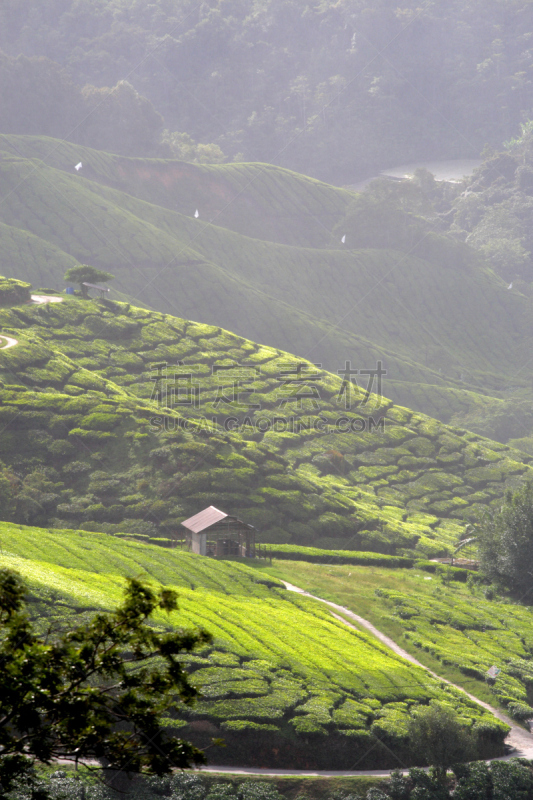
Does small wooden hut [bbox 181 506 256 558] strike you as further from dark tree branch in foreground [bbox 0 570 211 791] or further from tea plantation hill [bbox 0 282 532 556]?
dark tree branch in foreground [bbox 0 570 211 791]

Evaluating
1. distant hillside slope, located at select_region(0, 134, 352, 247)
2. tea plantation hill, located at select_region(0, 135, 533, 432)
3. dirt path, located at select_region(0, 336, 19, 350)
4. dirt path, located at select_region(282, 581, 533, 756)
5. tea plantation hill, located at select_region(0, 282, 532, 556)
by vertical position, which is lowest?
dirt path, located at select_region(282, 581, 533, 756)

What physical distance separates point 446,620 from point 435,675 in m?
7.01

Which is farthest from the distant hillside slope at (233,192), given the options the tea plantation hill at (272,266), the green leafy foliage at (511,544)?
the green leafy foliage at (511,544)

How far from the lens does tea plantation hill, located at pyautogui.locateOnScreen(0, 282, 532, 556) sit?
46688 mm

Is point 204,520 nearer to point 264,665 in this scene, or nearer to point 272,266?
point 264,665

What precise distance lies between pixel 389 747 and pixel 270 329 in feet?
299

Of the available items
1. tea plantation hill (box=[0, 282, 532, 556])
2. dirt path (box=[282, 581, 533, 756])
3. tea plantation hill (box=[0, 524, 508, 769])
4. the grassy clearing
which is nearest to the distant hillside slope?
tea plantation hill (box=[0, 282, 532, 556])

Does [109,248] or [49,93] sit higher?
[49,93]

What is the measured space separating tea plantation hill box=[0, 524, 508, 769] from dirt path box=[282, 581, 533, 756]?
1.08 meters

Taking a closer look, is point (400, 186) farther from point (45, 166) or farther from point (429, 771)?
point (429, 771)

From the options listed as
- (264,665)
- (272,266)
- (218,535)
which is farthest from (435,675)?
(272,266)

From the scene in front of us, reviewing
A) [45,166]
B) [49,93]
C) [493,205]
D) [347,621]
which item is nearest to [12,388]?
[347,621]

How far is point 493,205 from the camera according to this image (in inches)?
7028

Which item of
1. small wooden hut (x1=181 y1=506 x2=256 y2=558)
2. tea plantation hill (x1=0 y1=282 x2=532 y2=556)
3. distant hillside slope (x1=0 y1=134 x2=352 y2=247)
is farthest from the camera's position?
distant hillside slope (x1=0 y1=134 x2=352 y2=247)
